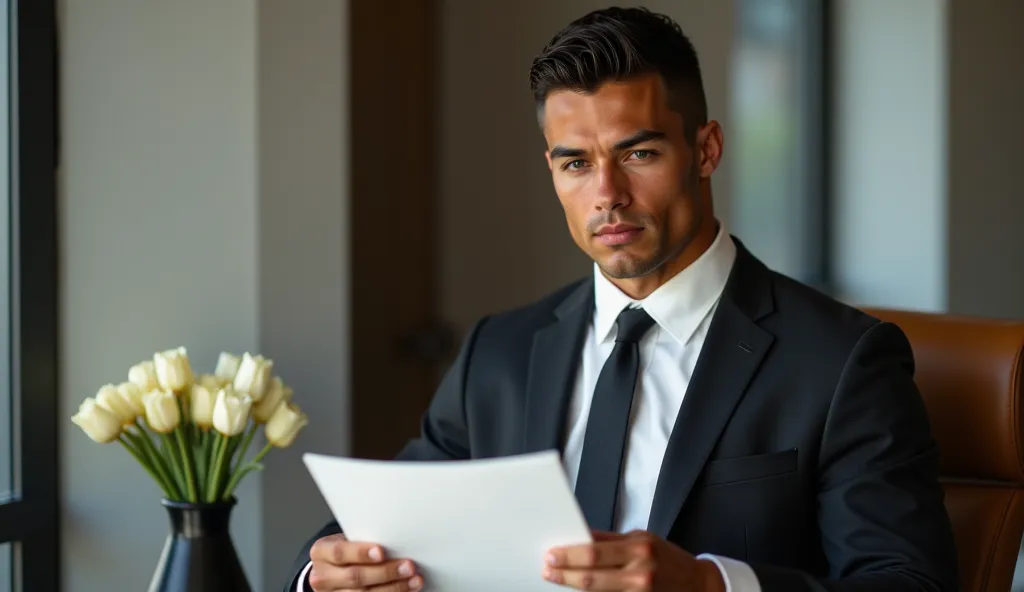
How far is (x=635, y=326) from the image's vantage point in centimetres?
168

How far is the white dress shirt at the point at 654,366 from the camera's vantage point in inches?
63.3

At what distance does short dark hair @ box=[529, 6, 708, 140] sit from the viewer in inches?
63.3

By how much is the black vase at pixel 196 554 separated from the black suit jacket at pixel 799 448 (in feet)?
1.26

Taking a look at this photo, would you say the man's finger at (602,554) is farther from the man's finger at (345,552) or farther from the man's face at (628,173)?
the man's face at (628,173)

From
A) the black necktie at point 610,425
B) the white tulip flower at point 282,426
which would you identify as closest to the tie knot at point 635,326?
the black necktie at point 610,425

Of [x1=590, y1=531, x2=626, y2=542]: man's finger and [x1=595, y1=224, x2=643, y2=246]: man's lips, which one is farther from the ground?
[x1=595, y1=224, x2=643, y2=246]: man's lips

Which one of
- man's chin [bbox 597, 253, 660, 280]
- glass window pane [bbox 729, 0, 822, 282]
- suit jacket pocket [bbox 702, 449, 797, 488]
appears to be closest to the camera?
suit jacket pocket [bbox 702, 449, 797, 488]

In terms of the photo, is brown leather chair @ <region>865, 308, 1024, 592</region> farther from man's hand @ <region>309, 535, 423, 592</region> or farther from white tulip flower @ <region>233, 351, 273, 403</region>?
white tulip flower @ <region>233, 351, 273, 403</region>

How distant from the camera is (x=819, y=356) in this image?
5.09 feet

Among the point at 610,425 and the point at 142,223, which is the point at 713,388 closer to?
the point at 610,425

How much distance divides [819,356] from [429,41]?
2.10m

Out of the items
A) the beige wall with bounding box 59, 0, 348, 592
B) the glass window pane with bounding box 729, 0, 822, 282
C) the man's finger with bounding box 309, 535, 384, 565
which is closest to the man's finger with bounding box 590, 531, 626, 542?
the man's finger with bounding box 309, 535, 384, 565

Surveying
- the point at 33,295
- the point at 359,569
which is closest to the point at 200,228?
the point at 33,295

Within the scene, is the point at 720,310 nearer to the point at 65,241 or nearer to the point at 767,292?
the point at 767,292
